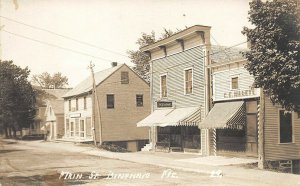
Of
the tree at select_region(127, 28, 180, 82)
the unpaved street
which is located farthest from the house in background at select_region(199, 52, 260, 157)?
the tree at select_region(127, 28, 180, 82)

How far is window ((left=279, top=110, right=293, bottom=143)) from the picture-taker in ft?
66.8

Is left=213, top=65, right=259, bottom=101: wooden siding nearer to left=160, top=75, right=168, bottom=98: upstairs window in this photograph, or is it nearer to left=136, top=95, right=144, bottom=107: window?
left=160, top=75, right=168, bottom=98: upstairs window

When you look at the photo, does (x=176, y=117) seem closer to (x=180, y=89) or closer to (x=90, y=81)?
(x=180, y=89)

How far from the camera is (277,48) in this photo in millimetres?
14680

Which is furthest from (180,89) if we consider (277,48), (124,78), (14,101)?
(14,101)

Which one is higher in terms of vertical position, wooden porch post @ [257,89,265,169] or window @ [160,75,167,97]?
window @ [160,75,167,97]

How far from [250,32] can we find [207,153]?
32.8ft

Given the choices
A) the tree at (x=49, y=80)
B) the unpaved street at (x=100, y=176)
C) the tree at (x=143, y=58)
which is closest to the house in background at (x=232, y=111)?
the unpaved street at (x=100, y=176)

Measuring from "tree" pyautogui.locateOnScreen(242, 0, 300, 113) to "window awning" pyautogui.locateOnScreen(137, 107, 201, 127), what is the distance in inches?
330

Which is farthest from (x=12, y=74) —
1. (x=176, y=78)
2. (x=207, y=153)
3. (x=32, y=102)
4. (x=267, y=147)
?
(x=267, y=147)

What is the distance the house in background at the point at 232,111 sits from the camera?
2066 cm

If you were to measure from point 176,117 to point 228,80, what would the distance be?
457 cm

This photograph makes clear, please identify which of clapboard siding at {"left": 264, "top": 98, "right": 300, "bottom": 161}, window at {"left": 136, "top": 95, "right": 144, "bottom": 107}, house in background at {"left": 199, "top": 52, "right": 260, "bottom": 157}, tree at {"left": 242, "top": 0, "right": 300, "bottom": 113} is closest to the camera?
tree at {"left": 242, "top": 0, "right": 300, "bottom": 113}

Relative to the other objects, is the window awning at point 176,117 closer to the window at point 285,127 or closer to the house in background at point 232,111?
the house in background at point 232,111
